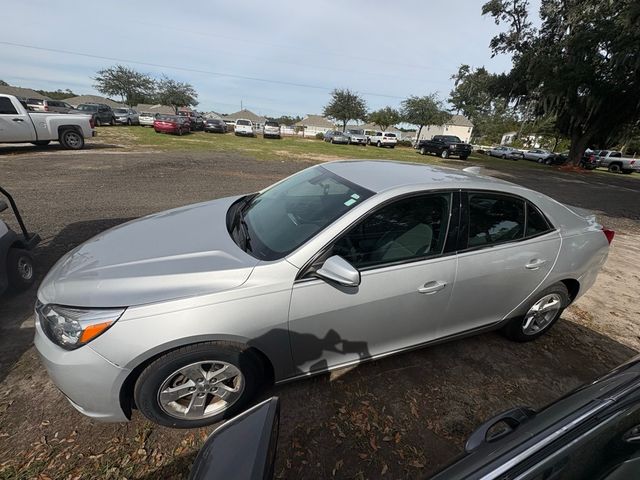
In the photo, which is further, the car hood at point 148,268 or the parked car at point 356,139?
the parked car at point 356,139

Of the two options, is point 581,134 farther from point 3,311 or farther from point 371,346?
point 3,311

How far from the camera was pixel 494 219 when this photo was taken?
240 centimetres

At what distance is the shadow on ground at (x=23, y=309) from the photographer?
237cm

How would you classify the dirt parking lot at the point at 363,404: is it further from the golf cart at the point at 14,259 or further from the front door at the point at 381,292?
the front door at the point at 381,292

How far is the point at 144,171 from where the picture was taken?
9148mm

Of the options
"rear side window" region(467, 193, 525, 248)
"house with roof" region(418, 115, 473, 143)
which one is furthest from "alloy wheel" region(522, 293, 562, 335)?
"house with roof" region(418, 115, 473, 143)

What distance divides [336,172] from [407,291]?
120 cm

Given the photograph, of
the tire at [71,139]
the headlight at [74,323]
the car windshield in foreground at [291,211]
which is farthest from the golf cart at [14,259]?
the tire at [71,139]

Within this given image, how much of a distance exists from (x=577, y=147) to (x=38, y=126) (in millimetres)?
35947

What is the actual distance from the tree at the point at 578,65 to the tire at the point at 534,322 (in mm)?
19432

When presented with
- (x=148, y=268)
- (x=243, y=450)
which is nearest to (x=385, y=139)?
(x=148, y=268)

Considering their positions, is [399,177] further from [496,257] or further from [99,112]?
[99,112]

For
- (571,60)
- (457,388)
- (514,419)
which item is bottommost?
(457,388)

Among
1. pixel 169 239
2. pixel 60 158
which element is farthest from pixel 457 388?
pixel 60 158
